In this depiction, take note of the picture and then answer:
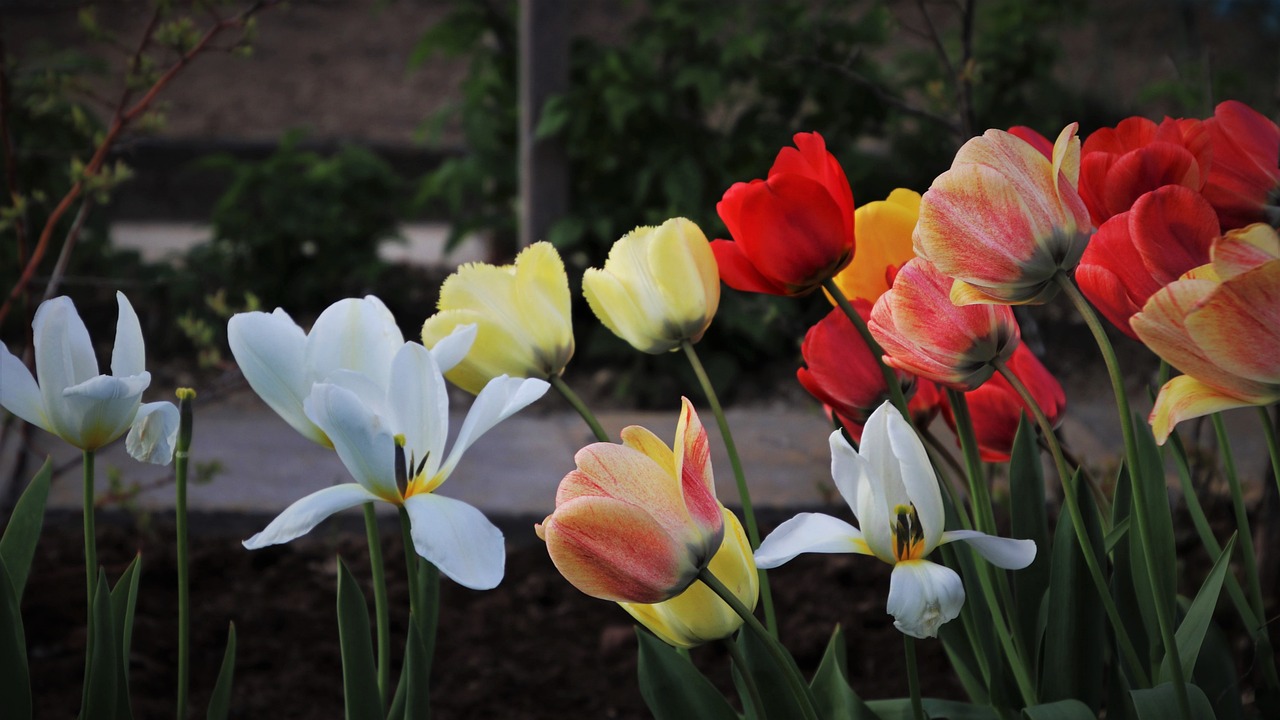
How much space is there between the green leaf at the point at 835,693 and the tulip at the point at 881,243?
0.23 m

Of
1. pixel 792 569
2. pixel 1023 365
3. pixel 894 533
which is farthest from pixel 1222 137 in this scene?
pixel 792 569

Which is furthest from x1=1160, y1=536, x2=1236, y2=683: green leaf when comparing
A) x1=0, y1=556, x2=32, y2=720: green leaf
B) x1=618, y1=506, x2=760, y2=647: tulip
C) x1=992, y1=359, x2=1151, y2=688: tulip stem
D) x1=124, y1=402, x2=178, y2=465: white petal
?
x1=0, y1=556, x2=32, y2=720: green leaf

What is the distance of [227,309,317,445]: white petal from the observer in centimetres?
68

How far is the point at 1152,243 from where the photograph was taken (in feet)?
2.11

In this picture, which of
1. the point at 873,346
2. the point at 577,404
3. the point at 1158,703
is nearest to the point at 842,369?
the point at 873,346

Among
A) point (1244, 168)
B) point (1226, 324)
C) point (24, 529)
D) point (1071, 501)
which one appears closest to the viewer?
point (1226, 324)

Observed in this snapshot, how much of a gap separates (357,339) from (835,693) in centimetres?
40

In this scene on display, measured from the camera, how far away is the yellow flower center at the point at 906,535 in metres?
0.65

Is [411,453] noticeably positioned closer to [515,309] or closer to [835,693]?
[515,309]

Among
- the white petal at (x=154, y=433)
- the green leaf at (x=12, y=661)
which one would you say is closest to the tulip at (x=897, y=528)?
the white petal at (x=154, y=433)

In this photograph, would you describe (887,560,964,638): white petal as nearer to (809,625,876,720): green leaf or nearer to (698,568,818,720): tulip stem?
(698,568,818,720): tulip stem

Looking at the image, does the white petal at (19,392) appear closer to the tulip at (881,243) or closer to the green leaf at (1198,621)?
the tulip at (881,243)

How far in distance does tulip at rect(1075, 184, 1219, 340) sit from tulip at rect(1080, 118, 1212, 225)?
50mm

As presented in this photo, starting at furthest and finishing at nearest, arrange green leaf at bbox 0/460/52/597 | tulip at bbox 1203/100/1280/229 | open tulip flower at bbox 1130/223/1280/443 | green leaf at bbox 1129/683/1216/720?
green leaf at bbox 0/460/52/597 → tulip at bbox 1203/100/1280/229 → green leaf at bbox 1129/683/1216/720 → open tulip flower at bbox 1130/223/1280/443
